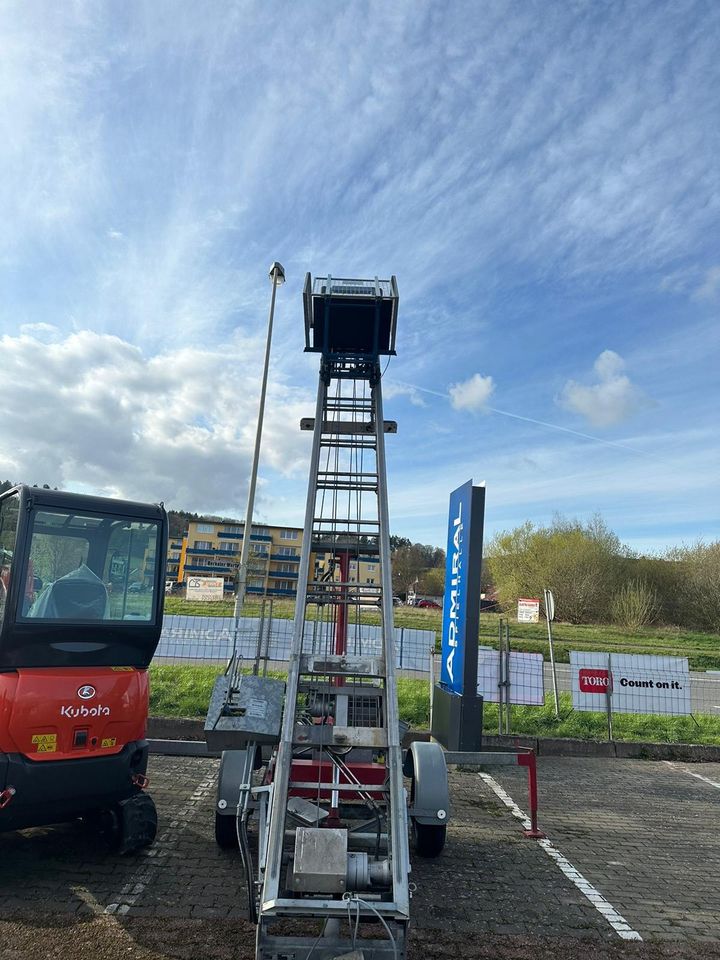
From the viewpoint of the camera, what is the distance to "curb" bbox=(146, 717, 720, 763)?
988cm

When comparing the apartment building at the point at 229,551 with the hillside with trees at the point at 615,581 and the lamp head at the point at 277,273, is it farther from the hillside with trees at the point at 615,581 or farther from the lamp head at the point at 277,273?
the lamp head at the point at 277,273

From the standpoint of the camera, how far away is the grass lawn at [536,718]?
422 inches

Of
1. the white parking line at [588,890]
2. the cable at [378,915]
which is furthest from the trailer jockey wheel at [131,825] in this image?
the white parking line at [588,890]

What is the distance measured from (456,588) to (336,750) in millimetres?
5268

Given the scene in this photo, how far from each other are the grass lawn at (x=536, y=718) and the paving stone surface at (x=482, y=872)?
289 centimetres

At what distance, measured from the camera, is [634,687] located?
11.1 metres

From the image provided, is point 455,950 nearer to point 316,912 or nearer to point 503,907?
point 503,907

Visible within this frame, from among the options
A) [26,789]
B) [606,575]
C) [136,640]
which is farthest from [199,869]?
[606,575]

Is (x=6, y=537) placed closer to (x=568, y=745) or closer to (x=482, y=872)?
(x=482, y=872)

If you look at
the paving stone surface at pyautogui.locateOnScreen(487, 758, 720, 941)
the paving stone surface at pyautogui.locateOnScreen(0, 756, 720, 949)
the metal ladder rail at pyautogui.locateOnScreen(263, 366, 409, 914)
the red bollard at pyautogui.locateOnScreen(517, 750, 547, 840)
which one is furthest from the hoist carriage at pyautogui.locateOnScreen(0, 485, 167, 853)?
the paving stone surface at pyautogui.locateOnScreen(487, 758, 720, 941)

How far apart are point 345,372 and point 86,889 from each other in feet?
18.5

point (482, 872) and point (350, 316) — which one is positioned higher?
point (350, 316)

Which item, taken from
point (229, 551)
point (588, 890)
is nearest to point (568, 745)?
point (588, 890)

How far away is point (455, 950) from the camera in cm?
415
